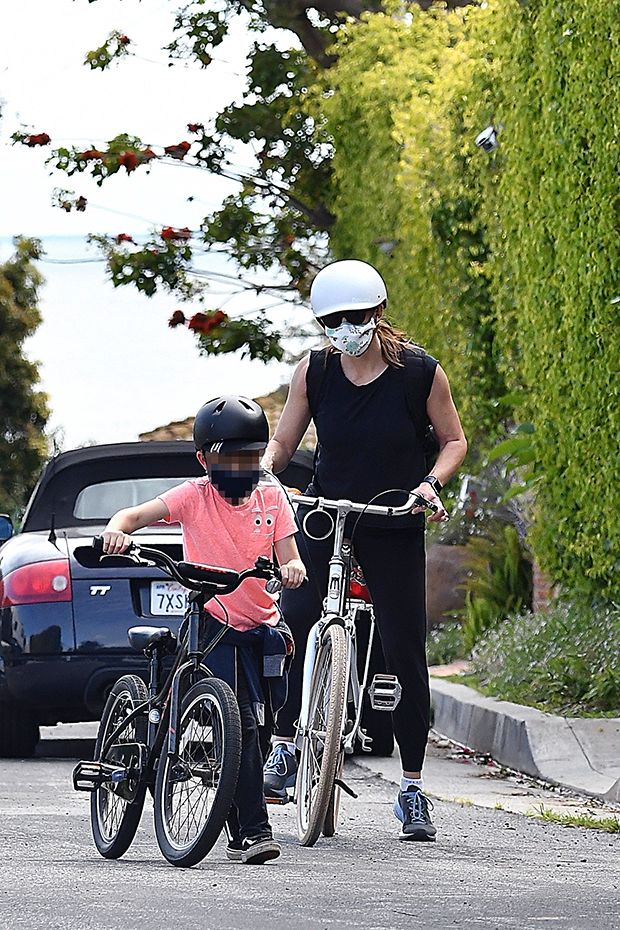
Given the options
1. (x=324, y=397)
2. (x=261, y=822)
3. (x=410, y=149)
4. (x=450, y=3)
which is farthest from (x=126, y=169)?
(x=261, y=822)

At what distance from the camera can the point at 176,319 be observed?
740 inches

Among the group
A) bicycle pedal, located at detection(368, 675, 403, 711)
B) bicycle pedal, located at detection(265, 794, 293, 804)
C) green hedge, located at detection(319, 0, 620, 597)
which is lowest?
bicycle pedal, located at detection(265, 794, 293, 804)

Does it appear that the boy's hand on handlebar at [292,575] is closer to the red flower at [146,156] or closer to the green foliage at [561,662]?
the green foliage at [561,662]

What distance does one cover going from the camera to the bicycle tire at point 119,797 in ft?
18.0

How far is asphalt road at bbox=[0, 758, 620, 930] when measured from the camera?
14.4ft

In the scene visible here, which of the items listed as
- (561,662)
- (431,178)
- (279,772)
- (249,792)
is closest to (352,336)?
(279,772)

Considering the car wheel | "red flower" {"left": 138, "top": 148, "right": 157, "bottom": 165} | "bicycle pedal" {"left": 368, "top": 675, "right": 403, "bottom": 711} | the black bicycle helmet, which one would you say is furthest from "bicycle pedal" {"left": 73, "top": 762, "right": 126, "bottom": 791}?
"red flower" {"left": 138, "top": 148, "right": 157, "bottom": 165}

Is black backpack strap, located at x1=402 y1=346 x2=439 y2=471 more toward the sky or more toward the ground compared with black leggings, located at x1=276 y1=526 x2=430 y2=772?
more toward the sky

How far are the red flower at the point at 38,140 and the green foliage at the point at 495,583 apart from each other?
7.55 m

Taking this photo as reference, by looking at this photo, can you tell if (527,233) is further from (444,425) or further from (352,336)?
(352,336)

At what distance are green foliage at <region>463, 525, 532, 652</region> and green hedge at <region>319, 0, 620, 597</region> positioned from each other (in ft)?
2.73

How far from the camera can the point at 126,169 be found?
60.2 ft

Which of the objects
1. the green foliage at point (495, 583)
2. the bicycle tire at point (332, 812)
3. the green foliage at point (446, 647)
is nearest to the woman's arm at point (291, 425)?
the bicycle tire at point (332, 812)

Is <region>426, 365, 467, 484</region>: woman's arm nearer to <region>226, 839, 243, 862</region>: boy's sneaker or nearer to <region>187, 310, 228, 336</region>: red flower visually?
<region>226, 839, 243, 862</region>: boy's sneaker
